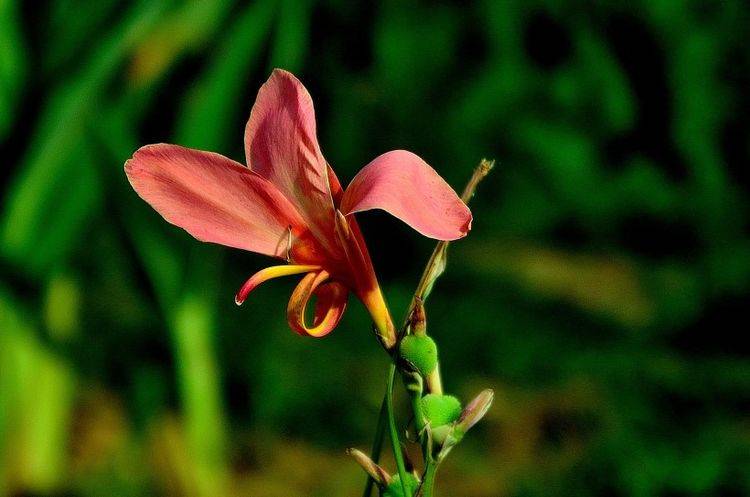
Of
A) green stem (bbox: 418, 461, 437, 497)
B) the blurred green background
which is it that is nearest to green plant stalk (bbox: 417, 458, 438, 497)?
green stem (bbox: 418, 461, 437, 497)

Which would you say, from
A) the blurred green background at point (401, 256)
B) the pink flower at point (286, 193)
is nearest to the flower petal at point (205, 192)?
the pink flower at point (286, 193)

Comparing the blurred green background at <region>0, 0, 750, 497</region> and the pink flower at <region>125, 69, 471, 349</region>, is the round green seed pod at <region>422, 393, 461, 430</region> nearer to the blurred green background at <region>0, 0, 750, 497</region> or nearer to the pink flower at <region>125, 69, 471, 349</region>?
the pink flower at <region>125, 69, 471, 349</region>

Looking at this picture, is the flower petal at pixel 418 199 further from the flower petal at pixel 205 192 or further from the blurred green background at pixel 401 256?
the blurred green background at pixel 401 256

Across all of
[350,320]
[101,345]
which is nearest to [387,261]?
[350,320]

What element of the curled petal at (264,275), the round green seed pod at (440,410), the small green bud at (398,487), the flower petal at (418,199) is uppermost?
the flower petal at (418,199)

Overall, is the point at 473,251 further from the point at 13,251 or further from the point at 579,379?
the point at 13,251

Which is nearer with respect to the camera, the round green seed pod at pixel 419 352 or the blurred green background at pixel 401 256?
the round green seed pod at pixel 419 352
